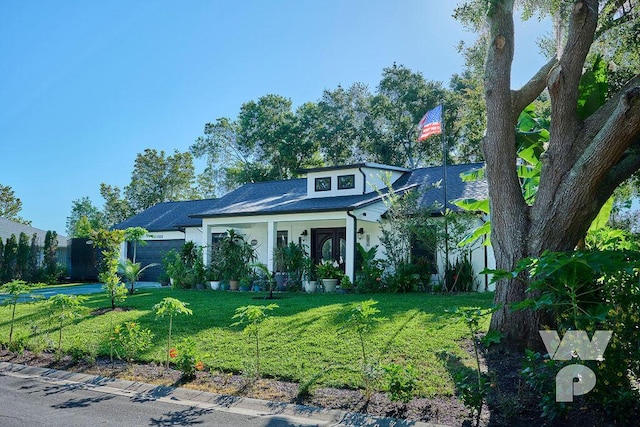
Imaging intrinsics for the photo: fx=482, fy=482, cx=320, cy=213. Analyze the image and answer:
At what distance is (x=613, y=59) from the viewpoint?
873 centimetres

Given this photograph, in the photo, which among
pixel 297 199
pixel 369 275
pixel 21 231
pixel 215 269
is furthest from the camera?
pixel 21 231

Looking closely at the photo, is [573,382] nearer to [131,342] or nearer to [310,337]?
[310,337]

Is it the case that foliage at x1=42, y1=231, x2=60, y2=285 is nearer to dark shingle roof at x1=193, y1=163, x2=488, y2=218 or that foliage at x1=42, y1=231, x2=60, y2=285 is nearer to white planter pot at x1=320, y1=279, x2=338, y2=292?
dark shingle roof at x1=193, y1=163, x2=488, y2=218

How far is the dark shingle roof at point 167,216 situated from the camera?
25984 millimetres

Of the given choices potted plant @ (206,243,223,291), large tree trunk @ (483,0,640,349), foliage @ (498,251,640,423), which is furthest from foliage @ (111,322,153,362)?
potted plant @ (206,243,223,291)

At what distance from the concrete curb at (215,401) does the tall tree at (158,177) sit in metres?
38.0

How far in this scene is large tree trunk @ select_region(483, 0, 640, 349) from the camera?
229 inches

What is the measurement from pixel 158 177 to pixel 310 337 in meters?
38.7

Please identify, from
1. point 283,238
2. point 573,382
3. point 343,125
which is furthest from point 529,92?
point 343,125

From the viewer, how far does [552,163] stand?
628 cm

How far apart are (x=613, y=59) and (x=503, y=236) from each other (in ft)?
15.2

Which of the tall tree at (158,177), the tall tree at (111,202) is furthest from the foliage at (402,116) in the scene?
the tall tree at (111,202)

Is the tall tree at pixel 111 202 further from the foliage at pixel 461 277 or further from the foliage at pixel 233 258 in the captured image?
the foliage at pixel 461 277

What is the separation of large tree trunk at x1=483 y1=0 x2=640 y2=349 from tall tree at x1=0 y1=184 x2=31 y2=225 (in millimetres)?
53515
